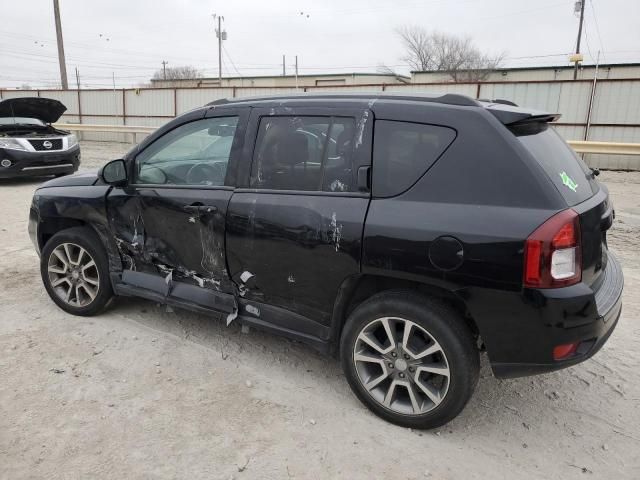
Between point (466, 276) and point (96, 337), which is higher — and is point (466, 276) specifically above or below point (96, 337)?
above

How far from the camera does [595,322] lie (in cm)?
246

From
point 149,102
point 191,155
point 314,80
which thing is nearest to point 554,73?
point 314,80

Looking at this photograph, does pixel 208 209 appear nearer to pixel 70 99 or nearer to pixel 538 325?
pixel 538 325

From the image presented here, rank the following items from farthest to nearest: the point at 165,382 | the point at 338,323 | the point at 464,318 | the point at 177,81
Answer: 1. the point at 177,81
2. the point at 165,382
3. the point at 338,323
4. the point at 464,318

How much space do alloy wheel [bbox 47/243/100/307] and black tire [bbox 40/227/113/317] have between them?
0.04 feet

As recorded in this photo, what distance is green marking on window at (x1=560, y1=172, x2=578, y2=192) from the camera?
257 centimetres

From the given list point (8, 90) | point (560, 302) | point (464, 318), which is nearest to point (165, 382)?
point (464, 318)

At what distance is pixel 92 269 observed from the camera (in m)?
4.10

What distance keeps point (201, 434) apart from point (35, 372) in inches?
53.5

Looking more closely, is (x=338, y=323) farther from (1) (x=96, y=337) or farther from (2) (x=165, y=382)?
(1) (x=96, y=337)

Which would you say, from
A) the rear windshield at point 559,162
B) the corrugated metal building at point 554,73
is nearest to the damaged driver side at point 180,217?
the rear windshield at point 559,162

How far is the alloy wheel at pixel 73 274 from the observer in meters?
4.06

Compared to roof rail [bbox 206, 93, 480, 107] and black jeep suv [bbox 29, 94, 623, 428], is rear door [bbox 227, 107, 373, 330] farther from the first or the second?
roof rail [bbox 206, 93, 480, 107]

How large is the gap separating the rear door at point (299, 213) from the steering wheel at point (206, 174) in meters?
0.22
